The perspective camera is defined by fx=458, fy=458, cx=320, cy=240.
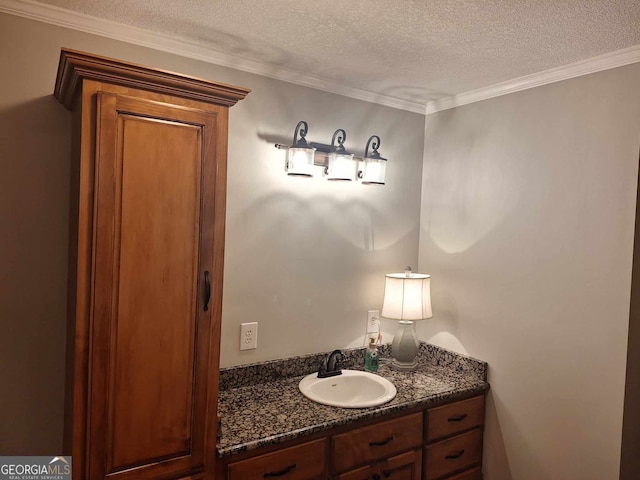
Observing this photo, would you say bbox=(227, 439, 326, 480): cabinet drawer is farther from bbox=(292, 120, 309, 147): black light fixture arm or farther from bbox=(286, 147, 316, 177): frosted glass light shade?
bbox=(292, 120, 309, 147): black light fixture arm

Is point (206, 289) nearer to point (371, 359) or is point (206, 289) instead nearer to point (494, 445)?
point (371, 359)

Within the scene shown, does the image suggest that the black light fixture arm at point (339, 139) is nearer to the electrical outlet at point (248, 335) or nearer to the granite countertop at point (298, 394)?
the electrical outlet at point (248, 335)

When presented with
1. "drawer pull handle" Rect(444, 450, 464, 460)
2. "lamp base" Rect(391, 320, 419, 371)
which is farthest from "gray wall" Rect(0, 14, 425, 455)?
"drawer pull handle" Rect(444, 450, 464, 460)

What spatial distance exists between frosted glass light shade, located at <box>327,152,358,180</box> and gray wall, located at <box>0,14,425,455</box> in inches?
4.2

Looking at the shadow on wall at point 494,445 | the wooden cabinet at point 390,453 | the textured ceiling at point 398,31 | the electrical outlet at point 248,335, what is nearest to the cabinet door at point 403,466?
the wooden cabinet at point 390,453

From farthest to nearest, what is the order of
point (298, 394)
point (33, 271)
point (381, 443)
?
point (298, 394)
point (381, 443)
point (33, 271)

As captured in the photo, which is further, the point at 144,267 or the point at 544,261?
the point at 544,261

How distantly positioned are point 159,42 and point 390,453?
2.06m

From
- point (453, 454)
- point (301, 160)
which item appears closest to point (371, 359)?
point (453, 454)

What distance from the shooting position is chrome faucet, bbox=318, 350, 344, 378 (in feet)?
7.63

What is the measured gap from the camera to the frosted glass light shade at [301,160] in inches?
85.7

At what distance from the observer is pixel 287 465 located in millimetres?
1783

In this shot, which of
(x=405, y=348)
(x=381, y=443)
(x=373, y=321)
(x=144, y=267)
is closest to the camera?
(x=144, y=267)

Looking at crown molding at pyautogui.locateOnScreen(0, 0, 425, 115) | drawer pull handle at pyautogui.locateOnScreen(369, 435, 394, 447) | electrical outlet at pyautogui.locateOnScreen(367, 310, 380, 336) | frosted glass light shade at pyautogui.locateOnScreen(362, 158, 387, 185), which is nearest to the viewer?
crown molding at pyautogui.locateOnScreen(0, 0, 425, 115)
